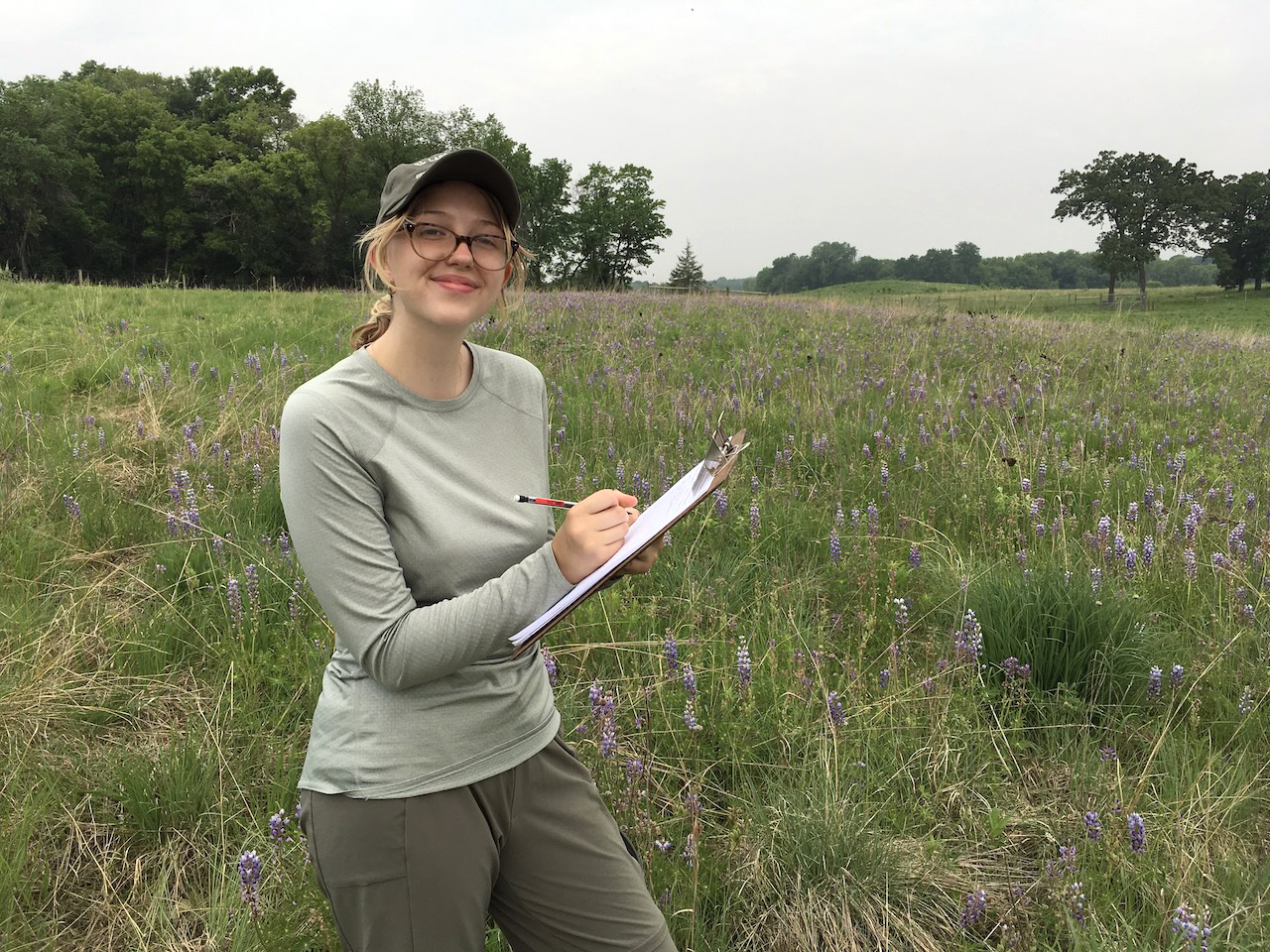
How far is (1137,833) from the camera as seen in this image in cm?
199

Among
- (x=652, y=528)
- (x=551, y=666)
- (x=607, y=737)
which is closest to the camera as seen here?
(x=652, y=528)

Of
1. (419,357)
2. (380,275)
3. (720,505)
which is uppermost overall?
(380,275)

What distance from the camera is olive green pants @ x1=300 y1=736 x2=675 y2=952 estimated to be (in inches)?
58.9

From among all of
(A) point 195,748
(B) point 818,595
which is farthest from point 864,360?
(A) point 195,748

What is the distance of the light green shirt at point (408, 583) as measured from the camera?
4.95 feet

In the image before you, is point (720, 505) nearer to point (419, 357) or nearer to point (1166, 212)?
point (419, 357)

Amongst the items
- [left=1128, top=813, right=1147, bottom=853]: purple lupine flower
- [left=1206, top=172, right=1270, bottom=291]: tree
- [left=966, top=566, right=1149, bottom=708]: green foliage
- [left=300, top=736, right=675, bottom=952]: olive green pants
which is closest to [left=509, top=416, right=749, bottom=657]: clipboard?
[left=300, top=736, right=675, bottom=952]: olive green pants

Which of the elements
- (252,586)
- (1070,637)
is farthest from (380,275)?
(1070,637)

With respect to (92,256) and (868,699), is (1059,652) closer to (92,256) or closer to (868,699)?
(868,699)

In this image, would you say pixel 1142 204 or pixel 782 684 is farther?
pixel 1142 204

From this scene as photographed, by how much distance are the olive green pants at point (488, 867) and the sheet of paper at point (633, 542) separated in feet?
1.29

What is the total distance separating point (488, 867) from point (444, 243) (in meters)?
1.40

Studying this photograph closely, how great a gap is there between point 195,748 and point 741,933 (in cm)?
182

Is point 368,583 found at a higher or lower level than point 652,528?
lower
